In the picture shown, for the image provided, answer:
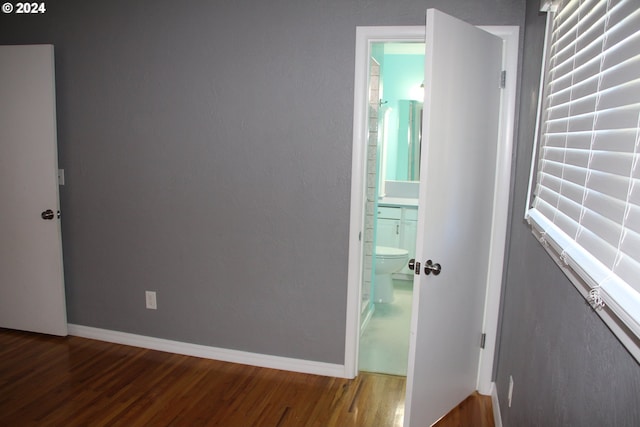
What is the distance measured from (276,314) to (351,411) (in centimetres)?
73

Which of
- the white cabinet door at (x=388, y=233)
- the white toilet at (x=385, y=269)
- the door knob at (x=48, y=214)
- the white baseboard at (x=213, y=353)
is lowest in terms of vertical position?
the white baseboard at (x=213, y=353)

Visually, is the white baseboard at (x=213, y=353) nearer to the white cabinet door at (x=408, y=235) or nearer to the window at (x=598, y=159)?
the window at (x=598, y=159)

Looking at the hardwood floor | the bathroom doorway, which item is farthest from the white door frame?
the bathroom doorway

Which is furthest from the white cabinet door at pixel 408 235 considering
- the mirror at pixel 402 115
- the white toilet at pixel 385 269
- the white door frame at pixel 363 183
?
the white door frame at pixel 363 183

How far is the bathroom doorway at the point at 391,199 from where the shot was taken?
3.45 metres

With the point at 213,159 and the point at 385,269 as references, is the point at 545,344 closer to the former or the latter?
the point at 213,159

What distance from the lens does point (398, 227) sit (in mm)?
4637

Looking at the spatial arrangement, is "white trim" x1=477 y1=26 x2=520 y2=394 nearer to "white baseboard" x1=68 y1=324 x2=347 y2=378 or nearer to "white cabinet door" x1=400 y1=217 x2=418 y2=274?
"white baseboard" x1=68 y1=324 x2=347 y2=378

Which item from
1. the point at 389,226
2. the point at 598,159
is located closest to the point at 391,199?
the point at 389,226

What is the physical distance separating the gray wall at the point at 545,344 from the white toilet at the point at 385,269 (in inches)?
61.2

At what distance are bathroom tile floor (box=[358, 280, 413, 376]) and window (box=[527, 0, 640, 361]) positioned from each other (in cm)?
164

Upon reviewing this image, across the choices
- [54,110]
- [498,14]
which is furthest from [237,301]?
[498,14]

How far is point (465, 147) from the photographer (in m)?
2.21

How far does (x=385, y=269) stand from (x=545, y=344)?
101 inches
